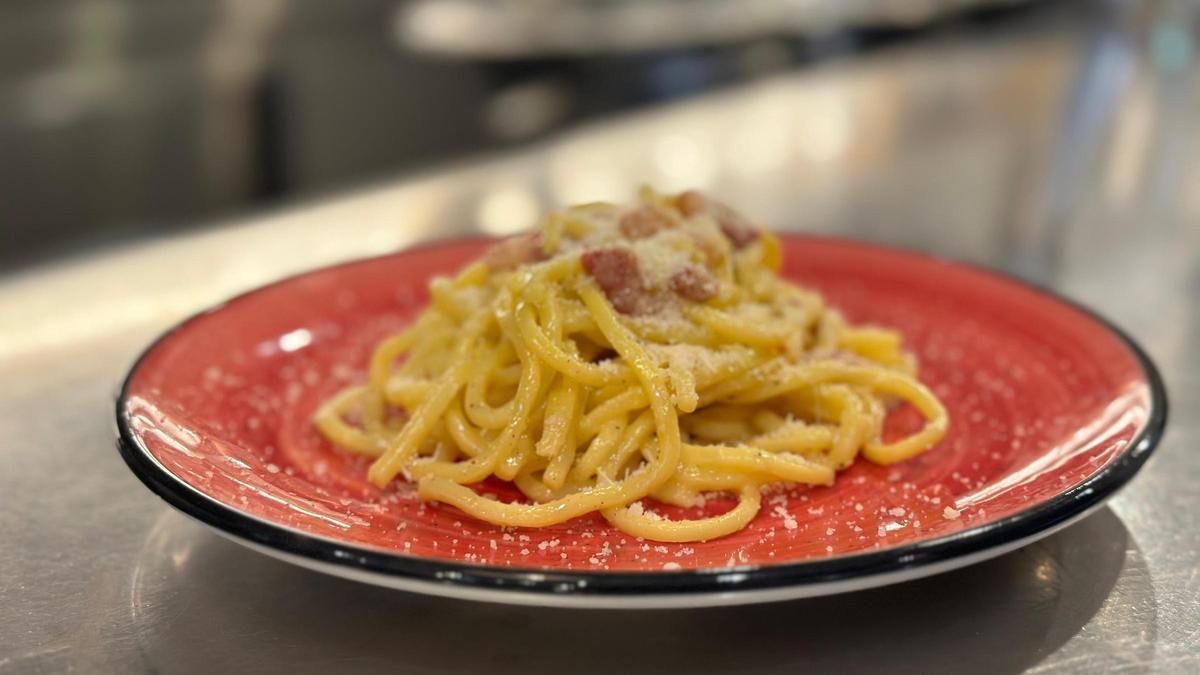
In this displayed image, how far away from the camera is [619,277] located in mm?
1840

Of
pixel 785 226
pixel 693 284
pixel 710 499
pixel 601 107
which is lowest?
pixel 601 107

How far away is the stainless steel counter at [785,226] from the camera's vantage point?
4.57 ft

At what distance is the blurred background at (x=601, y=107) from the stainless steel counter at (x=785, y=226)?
0.08ft

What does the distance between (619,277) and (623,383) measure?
0.56 ft

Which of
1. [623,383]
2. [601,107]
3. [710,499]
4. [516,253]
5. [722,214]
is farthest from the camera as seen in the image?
[601,107]

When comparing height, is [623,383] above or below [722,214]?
below

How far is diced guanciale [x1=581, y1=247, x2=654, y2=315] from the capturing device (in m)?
1.84

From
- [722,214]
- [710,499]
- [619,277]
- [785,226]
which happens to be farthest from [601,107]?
[710,499]

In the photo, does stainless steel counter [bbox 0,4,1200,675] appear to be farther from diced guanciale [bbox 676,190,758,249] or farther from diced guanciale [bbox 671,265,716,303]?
diced guanciale [bbox 676,190,758,249]

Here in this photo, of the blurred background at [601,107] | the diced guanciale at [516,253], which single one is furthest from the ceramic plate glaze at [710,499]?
the blurred background at [601,107]

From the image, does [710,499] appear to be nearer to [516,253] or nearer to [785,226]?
[516,253]

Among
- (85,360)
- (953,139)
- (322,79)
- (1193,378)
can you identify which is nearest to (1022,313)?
(1193,378)

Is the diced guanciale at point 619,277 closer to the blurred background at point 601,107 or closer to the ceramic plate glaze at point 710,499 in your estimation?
the ceramic plate glaze at point 710,499

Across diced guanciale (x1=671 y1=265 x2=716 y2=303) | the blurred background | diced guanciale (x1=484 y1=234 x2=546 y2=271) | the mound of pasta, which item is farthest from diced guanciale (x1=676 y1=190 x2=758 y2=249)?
the blurred background
